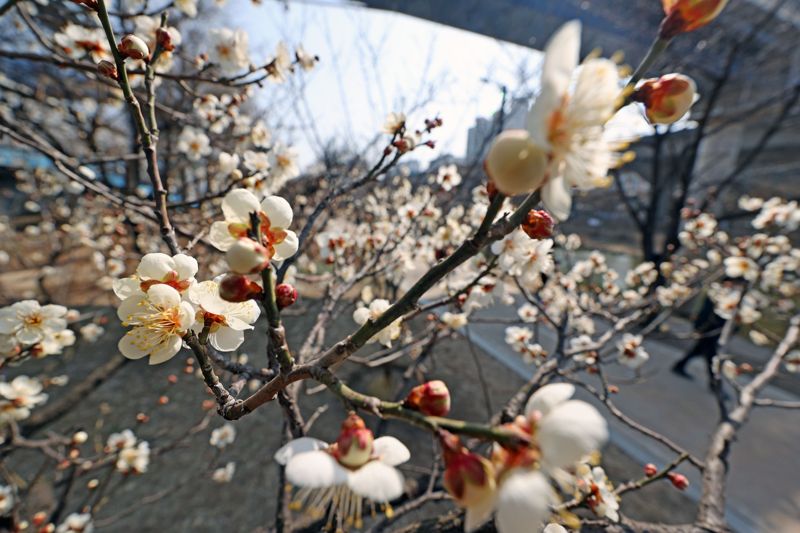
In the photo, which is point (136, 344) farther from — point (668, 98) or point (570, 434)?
point (668, 98)

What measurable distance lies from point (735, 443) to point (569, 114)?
11.8 ft

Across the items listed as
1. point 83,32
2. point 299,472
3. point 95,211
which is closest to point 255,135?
point 83,32

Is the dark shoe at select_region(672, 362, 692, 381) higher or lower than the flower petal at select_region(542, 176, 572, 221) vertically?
lower

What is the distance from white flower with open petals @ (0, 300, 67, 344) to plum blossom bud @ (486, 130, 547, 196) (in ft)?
3.76

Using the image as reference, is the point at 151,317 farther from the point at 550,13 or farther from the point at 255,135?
the point at 550,13

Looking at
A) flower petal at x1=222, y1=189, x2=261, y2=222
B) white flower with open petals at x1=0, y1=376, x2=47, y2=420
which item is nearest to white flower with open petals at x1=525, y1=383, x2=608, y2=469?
flower petal at x1=222, y1=189, x2=261, y2=222

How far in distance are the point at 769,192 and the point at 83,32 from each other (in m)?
11.5

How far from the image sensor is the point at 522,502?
10.9 inches

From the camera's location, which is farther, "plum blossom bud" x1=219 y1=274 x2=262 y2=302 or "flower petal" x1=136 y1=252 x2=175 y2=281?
"flower petal" x1=136 y1=252 x2=175 y2=281

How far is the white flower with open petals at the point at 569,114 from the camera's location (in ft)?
1.01

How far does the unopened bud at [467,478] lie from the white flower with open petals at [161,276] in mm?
403

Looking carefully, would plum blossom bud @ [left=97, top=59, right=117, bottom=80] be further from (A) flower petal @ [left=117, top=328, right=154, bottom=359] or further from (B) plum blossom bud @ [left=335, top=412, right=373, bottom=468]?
(B) plum blossom bud @ [left=335, top=412, right=373, bottom=468]

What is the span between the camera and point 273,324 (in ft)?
1.22

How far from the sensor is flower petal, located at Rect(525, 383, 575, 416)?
33cm
